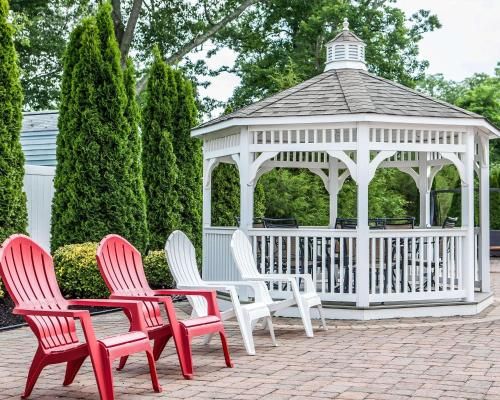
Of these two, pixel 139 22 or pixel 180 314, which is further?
pixel 139 22

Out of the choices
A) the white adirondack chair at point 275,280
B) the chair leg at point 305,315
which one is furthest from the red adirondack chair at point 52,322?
the chair leg at point 305,315

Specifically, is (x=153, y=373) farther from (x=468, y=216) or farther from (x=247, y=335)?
(x=468, y=216)

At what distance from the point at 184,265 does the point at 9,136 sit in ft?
13.0

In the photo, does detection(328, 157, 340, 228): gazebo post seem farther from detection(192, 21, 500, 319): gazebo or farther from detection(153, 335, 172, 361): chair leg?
detection(153, 335, 172, 361): chair leg

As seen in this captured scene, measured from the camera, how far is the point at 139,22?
2297cm

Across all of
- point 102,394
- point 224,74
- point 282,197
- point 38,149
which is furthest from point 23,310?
point 224,74

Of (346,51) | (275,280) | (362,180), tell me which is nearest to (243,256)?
(275,280)

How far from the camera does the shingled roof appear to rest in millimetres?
9719

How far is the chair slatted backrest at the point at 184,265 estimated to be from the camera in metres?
7.25

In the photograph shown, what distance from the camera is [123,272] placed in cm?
657

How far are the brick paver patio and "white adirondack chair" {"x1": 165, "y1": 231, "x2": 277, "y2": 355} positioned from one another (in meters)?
0.27

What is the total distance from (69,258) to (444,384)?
6.24m

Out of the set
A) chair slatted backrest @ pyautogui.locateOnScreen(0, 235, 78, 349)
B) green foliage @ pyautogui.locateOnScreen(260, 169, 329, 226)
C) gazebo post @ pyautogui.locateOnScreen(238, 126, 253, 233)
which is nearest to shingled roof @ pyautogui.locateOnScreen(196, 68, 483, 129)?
gazebo post @ pyautogui.locateOnScreen(238, 126, 253, 233)

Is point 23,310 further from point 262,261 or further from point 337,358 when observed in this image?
point 262,261
